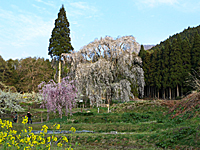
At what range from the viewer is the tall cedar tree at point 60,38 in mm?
35500

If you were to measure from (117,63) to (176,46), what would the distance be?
772 inches

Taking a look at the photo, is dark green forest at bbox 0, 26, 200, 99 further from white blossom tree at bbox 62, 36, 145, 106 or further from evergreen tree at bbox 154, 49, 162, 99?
white blossom tree at bbox 62, 36, 145, 106

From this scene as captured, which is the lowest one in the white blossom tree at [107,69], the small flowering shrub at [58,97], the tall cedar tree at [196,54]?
the small flowering shrub at [58,97]

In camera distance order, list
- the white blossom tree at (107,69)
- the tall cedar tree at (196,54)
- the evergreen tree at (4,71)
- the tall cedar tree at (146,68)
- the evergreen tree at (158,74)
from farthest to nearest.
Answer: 1. the evergreen tree at (4,71)
2. the tall cedar tree at (146,68)
3. the evergreen tree at (158,74)
4. the tall cedar tree at (196,54)
5. the white blossom tree at (107,69)

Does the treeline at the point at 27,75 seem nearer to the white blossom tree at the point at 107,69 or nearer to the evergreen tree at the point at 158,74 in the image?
the white blossom tree at the point at 107,69

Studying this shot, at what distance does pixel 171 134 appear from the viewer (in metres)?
8.30

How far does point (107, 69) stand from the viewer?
837 inches

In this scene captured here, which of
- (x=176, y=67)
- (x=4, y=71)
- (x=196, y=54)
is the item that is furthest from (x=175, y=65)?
(x=4, y=71)

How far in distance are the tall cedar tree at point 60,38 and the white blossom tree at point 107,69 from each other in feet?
39.5

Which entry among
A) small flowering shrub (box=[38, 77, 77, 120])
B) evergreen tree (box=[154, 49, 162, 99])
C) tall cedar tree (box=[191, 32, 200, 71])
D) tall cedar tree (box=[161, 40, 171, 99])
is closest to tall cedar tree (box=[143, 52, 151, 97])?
evergreen tree (box=[154, 49, 162, 99])

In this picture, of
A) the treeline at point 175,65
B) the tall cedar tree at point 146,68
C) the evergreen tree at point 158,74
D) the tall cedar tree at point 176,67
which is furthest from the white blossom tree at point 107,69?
the tall cedar tree at point 146,68

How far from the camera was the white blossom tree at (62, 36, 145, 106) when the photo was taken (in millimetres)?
21297

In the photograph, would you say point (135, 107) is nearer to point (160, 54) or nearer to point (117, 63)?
point (117, 63)

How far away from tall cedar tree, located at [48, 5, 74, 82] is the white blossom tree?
39.5 feet
